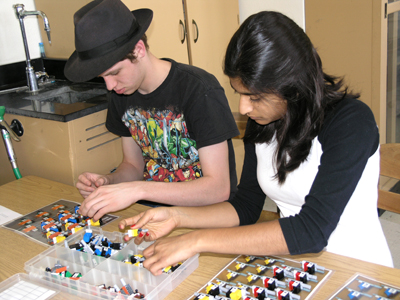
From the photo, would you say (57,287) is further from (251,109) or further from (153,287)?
(251,109)

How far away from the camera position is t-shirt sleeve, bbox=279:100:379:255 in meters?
0.95

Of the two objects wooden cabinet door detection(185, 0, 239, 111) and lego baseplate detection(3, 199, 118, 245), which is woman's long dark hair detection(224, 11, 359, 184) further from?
wooden cabinet door detection(185, 0, 239, 111)

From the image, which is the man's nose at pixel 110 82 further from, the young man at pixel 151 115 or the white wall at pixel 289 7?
the white wall at pixel 289 7

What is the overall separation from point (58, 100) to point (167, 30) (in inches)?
31.1

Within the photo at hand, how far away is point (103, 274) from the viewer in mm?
1021

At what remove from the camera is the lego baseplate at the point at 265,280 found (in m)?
0.89

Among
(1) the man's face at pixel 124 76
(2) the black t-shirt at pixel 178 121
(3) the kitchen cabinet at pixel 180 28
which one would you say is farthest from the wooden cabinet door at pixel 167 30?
(1) the man's face at pixel 124 76

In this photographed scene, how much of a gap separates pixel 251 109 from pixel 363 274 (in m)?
0.47

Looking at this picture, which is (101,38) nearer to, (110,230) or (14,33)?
(110,230)

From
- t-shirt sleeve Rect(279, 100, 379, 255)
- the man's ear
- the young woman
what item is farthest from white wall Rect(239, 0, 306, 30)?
t-shirt sleeve Rect(279, 100, 379, 255)

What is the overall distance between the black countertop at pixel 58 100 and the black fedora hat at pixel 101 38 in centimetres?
46

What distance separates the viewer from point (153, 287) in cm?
95

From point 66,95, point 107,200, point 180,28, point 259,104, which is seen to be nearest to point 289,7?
point 180,28

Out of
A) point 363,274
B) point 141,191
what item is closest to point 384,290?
point 363,274
